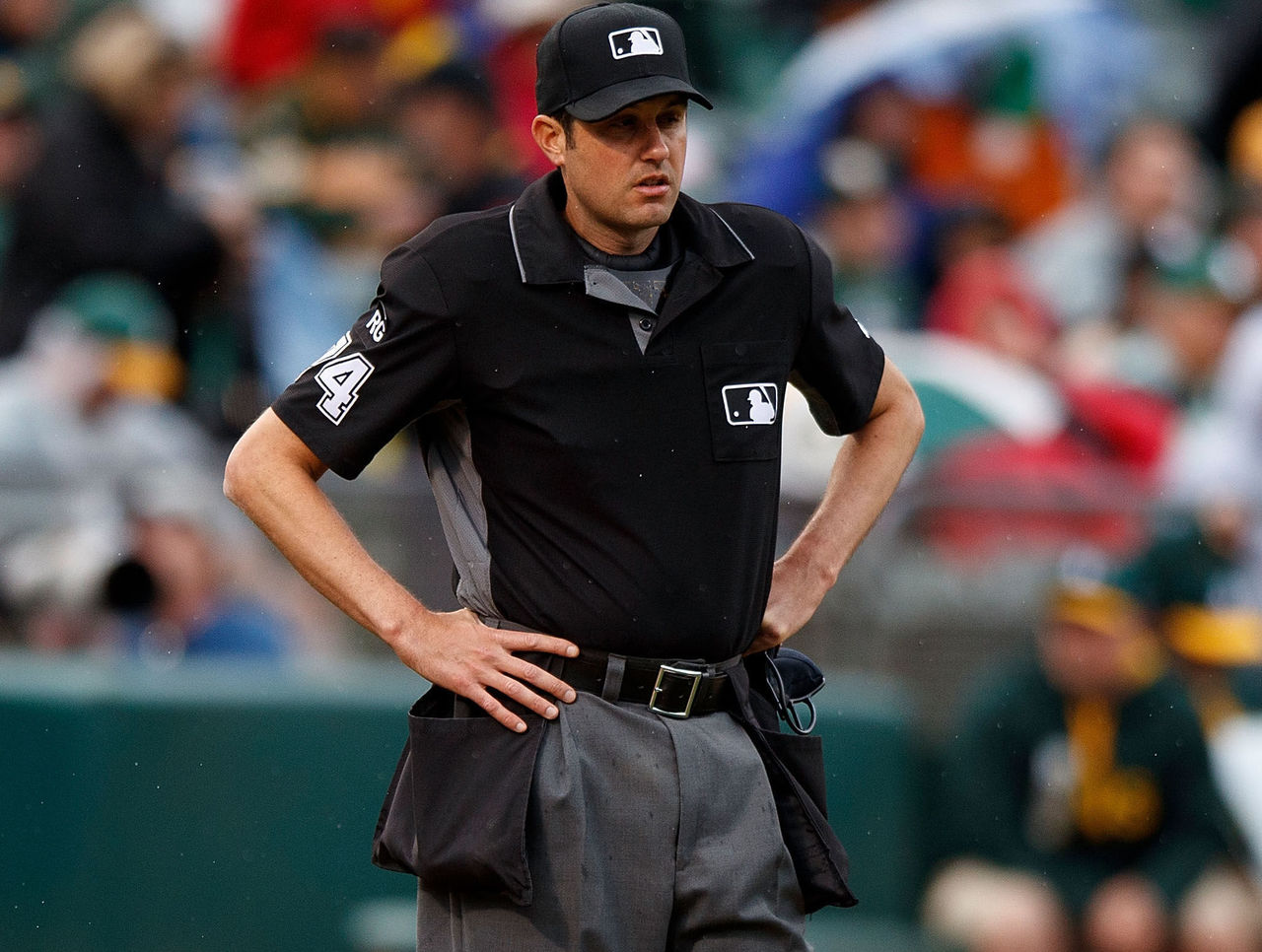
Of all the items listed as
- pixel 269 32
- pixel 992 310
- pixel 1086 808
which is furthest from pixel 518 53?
pixel 1086 808

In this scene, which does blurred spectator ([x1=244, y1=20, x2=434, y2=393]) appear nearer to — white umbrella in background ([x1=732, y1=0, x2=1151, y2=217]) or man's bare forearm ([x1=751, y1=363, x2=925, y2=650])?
white umbrella in background ([x1=732, y1=0, x2=1151, y2=217])

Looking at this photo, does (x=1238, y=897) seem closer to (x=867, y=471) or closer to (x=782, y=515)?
(x=782, y=515)

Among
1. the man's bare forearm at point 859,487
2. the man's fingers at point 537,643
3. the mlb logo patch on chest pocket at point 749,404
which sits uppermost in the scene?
the mlb logo patch on chest pocket at point 749,404

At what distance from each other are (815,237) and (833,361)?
5133 mm

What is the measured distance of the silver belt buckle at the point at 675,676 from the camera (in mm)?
3674

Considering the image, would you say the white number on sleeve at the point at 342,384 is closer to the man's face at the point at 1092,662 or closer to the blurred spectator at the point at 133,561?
the blurred spectator at the point at 133,561

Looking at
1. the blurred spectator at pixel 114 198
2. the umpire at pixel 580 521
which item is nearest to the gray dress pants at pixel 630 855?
the umpire at pixel 580 521

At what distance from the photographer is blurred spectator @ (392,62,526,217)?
852cm

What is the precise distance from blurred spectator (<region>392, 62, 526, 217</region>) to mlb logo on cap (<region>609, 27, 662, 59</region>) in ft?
15.9

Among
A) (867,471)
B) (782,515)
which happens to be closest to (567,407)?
(867,471)

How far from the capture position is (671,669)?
3.67 meters

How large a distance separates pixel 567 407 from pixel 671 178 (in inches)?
18.2

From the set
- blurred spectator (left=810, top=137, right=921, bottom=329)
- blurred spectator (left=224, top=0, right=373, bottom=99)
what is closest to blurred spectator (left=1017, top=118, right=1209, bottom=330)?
blurred spectator (left=810, top=137, right=921, bottom=329)

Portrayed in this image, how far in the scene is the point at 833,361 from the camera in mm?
3965
